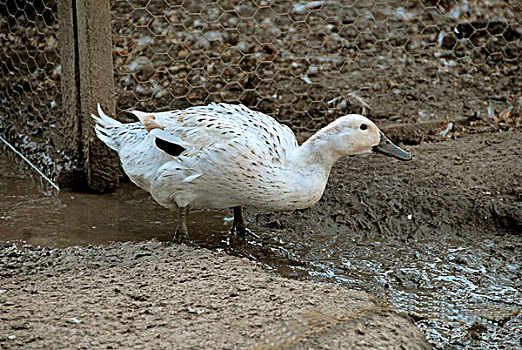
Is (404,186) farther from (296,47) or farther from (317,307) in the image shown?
(296,47)

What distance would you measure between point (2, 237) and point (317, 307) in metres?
2.27

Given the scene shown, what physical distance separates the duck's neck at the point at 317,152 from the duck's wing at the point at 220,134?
9 centimetres

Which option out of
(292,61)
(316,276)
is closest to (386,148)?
(316,276)

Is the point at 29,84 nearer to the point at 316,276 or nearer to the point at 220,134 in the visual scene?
the point at 220,134

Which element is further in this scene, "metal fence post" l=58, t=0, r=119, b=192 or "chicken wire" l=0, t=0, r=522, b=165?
"chicken wire" l=0, t=0, r=522, b=165

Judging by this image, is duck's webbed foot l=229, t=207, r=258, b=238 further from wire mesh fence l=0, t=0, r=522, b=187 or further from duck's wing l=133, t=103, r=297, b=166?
wire mesh fence l=0, t=0, r=522, b=187

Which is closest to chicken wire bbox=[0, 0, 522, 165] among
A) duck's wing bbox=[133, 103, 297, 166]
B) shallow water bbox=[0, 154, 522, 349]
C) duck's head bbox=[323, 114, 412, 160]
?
shallow water bbox=[0, 154, 522, 349]

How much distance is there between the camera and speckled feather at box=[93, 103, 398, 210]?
3574 mm

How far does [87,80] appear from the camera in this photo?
472 cm

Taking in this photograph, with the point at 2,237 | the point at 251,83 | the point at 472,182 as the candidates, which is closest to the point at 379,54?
the point at 251,83

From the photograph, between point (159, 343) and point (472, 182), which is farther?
point (472, 182)

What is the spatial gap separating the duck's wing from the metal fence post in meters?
1.00

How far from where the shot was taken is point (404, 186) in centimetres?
455

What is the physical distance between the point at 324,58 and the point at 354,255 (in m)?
3.23
